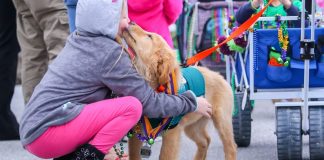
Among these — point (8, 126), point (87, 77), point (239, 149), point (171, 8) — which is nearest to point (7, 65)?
point (8, 126)

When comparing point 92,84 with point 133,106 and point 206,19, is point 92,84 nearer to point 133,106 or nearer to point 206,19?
point 133,106

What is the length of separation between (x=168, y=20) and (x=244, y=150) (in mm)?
1124

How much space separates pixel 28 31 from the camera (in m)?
5.76

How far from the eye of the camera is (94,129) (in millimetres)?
3873

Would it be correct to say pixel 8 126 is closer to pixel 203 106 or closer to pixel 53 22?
pixel 53 22

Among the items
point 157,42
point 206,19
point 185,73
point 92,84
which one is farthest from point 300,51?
point 206,19

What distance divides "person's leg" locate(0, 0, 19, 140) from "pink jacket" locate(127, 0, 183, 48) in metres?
1.15

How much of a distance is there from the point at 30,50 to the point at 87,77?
2048 millimetres

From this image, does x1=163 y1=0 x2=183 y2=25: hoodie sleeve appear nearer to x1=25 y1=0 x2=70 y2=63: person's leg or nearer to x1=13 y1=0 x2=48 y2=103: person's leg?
x1=25 y1=0 x2=70 y2=63: person's leg

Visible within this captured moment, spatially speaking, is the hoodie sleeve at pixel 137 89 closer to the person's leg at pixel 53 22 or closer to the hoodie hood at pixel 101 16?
the hoodie hood at pixel 101 16

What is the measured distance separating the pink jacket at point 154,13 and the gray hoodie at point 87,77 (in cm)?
127

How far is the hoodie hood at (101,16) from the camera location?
3.86 m

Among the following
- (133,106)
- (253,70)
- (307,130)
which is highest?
(133,106)

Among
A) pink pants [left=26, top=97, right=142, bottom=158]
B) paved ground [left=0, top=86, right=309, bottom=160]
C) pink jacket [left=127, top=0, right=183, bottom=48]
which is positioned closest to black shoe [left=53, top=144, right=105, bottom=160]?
pink pants [left=26, top=97, right=142, bottom=158]
